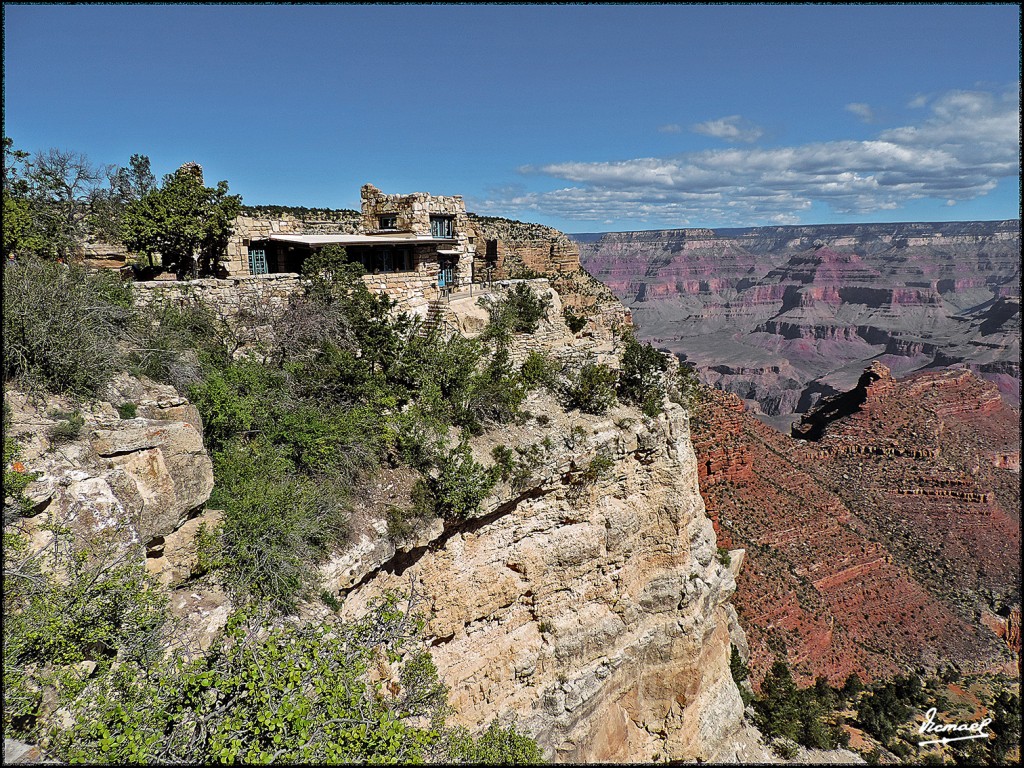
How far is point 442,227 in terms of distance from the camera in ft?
69.1

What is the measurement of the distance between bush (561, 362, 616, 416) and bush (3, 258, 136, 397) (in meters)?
9.53

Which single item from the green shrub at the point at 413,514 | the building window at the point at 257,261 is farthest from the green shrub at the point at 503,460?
the building window at the point at 257,261

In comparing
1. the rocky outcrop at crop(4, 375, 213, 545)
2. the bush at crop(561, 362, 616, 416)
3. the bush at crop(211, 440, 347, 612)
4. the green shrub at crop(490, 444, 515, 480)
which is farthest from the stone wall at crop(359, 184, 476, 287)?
the rocky outcrop at crop(4, 375, 213, 545)

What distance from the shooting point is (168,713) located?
20.2 feet

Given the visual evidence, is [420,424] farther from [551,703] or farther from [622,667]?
[622,667]

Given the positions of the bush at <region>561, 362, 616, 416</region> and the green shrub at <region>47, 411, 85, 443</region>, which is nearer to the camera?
the green shrub at <region>47, 411, 85, 443</region>

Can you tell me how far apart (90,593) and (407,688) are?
17.5 feet

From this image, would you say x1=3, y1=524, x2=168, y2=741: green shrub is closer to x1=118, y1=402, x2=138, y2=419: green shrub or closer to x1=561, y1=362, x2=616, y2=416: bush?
x1=118, y1=402, x2=138, y2=419: green shrub

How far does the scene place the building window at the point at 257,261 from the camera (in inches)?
666

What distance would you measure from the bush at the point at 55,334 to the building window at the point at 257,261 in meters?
7.00

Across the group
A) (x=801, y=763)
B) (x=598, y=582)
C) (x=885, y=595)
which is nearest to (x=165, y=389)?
(x=598, y=582)

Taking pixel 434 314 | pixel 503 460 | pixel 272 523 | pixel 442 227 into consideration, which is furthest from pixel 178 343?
pixel 442 227

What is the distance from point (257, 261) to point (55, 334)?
9194mm

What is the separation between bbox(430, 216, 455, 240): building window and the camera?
20472 mm
